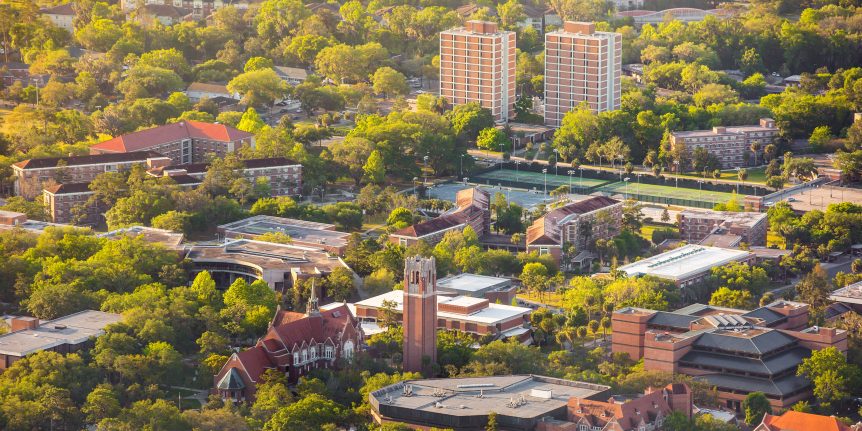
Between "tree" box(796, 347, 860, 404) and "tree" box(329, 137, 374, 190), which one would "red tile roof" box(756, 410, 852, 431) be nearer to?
"tree" box(796, 347, 860, 404)

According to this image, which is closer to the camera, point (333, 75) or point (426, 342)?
point (426, 342)

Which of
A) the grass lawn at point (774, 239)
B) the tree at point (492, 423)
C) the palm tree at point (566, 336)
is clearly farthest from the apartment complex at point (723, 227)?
the tree at point (492, 423)

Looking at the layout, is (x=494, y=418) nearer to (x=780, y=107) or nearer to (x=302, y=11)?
(x=780, y=107)

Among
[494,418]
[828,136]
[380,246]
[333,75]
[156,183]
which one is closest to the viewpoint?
[494,418]

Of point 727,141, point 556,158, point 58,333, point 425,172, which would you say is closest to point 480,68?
point 556,158

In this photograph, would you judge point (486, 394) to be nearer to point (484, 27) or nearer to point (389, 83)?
point (484, 27)

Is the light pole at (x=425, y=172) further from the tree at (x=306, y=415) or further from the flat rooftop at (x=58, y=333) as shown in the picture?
the tree at (x=306, y=415)

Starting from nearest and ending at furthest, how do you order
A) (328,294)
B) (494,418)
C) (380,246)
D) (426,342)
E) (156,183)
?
(494,418) < (426,342) < (328,294) < (380,246) < (156,183)

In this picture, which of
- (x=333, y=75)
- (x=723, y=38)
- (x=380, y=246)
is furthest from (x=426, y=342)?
(x=723, y=38)
